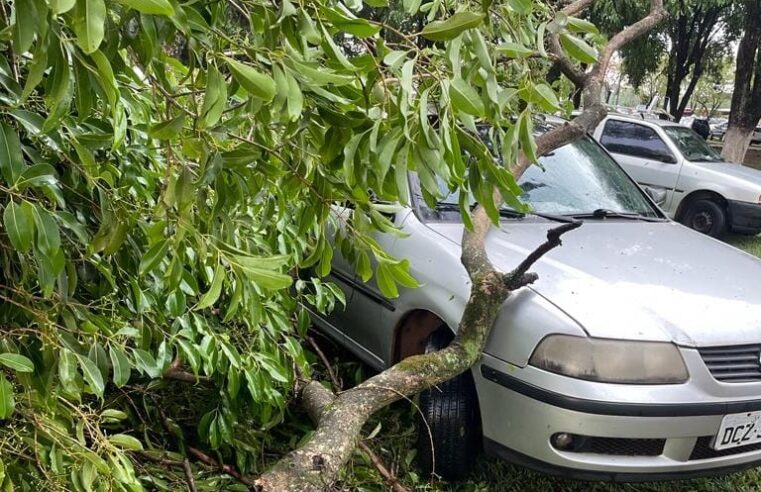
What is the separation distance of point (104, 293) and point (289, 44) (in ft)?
3.07

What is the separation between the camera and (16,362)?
117cm

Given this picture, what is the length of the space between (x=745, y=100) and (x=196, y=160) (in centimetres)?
1366

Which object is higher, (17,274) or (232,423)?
(17,274)

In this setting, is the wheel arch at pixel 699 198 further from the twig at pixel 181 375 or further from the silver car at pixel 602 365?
the twig at pixel 181 375

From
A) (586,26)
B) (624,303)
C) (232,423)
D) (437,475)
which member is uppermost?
(586,26)

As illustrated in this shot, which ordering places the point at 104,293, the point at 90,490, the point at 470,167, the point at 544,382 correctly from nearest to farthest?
the point at 470,167, the point at 90,490, the point at 104,293, the point at 544,382

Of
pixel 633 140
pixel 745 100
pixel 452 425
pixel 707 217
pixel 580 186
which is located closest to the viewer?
pixel 452 425

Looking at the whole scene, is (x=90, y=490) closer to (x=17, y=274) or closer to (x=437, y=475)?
(x=17, y=274)

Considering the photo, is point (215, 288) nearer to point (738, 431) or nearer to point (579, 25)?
point (579, 25)

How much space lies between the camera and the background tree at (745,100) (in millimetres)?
12305

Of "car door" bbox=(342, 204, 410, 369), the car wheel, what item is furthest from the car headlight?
"car door" bbox=(342, 204, 410, 369)

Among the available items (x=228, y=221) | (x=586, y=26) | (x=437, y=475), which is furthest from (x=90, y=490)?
(x=437, y=475)

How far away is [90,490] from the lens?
1336 millimetres

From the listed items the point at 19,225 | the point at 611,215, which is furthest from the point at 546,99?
the point at 611,215
